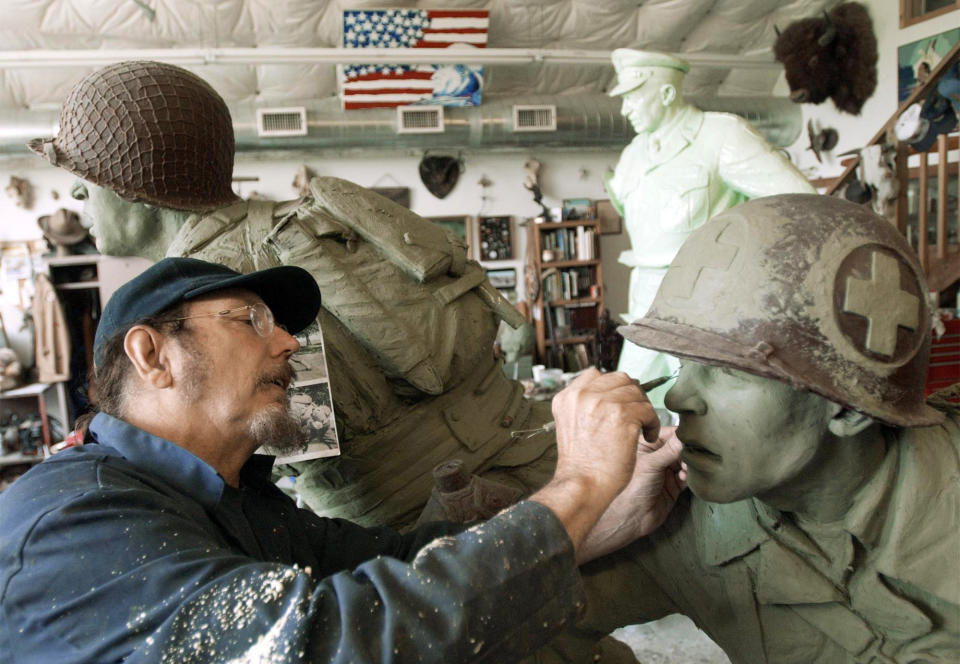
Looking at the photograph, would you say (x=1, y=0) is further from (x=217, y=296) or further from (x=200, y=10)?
(x=217, y=296)

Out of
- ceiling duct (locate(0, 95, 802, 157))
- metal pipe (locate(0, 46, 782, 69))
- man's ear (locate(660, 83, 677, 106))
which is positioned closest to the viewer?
man's ear (locate(660, 83, 677, 106))

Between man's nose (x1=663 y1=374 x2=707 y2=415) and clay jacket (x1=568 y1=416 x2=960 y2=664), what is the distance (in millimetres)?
360

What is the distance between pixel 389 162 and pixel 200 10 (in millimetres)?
2955

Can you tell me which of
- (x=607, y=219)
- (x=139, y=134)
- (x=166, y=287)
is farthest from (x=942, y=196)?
(x=166, y=287)

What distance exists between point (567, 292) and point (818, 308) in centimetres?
821

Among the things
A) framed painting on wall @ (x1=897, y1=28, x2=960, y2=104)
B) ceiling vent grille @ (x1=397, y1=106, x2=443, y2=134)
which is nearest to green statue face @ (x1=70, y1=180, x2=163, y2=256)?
ceiling vent grille @ (x1=397, y1=106, x2=443, y2=134)

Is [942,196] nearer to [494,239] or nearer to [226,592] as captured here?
[494,239]

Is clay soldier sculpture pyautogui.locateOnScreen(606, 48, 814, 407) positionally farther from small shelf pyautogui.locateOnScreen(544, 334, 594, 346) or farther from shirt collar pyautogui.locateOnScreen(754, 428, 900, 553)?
small shelf pyautogui.locateOnScreen(544, 334, 594, 346)

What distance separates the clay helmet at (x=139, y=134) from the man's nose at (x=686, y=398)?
4.68 ft

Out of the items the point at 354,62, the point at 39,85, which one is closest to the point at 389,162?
the point at 354,62

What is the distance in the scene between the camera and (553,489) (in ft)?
3.81

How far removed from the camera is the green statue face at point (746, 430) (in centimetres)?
120

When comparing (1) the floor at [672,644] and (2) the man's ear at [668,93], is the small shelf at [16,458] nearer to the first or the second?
(1) the floor at [672,644]

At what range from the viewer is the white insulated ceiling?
677 cm
